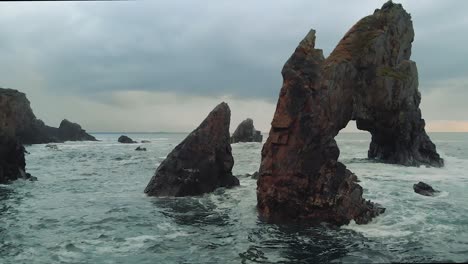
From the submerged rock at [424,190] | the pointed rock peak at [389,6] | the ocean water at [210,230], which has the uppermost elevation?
the pointed rock peak at [389,6]

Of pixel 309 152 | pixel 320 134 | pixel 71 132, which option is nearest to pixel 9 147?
pixel 309 152

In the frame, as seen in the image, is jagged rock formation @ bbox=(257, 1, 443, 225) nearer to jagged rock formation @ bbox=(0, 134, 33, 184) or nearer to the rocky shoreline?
the rocky shoreline

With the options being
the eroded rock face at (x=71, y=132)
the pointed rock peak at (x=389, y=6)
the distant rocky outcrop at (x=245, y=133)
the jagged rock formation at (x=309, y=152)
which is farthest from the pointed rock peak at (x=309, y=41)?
the eroded rock face at (x=71, y=132)

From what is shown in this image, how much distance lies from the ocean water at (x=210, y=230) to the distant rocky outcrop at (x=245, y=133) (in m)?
60.2

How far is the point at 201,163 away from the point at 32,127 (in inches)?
3210

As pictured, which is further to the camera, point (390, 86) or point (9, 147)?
point (390, 86)

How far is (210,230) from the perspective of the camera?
56.4ft

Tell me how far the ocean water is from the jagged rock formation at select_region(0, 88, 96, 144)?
9.55 m

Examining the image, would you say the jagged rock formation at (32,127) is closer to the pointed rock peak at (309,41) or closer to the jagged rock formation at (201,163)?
the jagged rock formation at (201,163)

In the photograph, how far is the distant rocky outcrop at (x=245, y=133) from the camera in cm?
8894

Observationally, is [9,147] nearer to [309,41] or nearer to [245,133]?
[309,41]

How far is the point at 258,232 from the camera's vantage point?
16516mm

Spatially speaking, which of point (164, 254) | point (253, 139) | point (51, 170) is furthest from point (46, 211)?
point (253, 139)

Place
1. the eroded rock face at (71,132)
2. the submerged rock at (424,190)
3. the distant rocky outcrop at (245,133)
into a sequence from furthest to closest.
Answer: the eroded rock face at (71,132) < the distant rocky outcrop at (245,133) < the submerged rock at (424,190)
